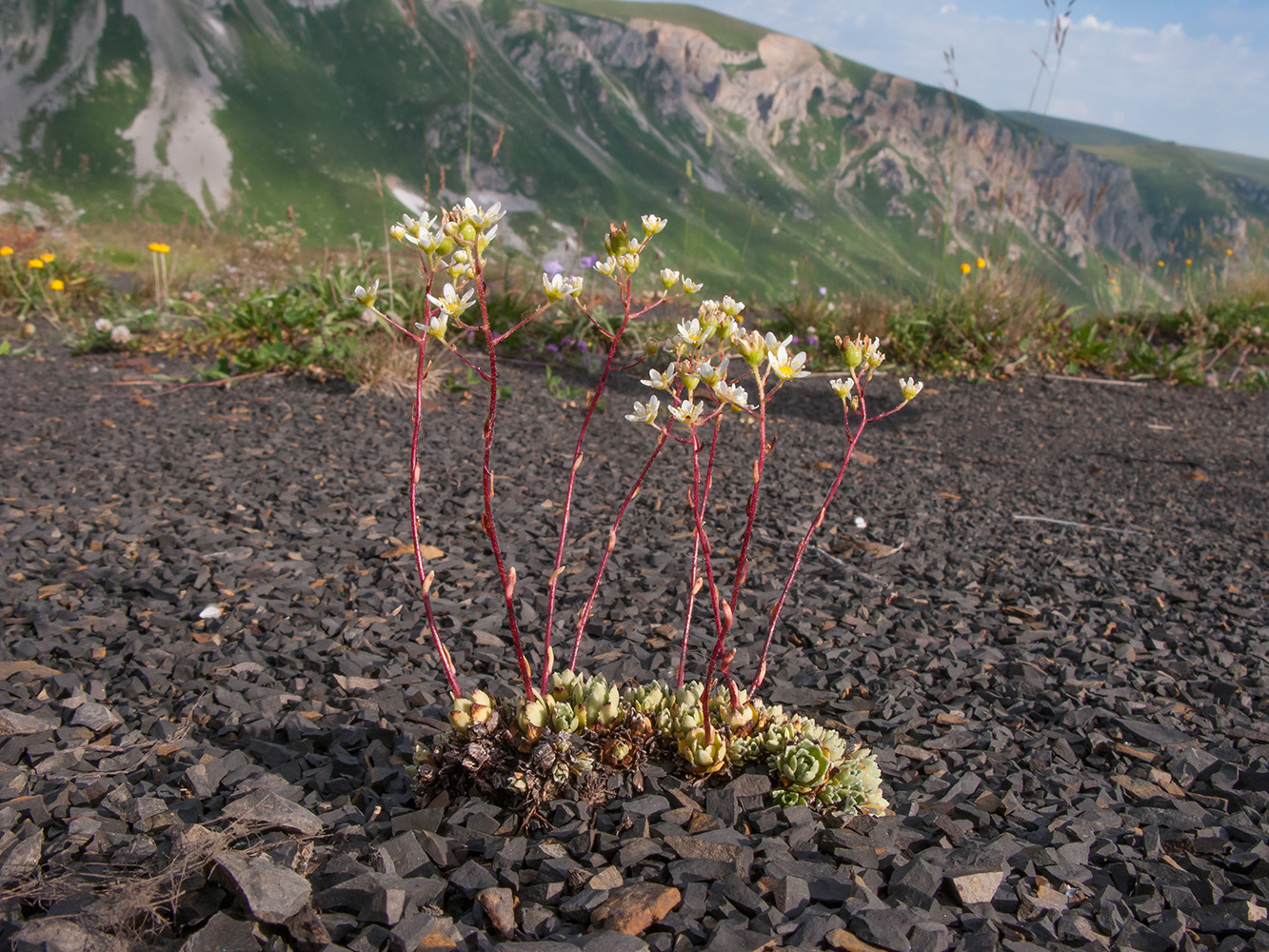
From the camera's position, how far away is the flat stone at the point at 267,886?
110 centimetres

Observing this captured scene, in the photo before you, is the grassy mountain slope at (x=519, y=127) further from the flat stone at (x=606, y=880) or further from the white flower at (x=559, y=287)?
the flat stone at (x=606, y=880)

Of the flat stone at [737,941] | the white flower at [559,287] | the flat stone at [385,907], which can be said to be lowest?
the flat stone at [385,907]

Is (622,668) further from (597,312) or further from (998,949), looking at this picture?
(597,312)

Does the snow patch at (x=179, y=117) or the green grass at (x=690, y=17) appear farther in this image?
the green grass at (x=690, y=17)

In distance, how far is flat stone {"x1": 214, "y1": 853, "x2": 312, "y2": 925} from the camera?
3.59ft

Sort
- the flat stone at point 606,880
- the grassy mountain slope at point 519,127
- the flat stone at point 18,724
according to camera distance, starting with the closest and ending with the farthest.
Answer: the flat stone at point 606,880, the flat stone at point 18,724, the grassy mountain slope at point 519,127

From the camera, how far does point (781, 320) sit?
8211 millimetres

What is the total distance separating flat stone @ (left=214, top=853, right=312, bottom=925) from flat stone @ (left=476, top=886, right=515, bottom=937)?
26 cm

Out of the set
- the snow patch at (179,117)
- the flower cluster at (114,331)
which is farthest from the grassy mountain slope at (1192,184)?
the flower cluster at (114,331)

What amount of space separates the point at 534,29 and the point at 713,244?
43.2 m

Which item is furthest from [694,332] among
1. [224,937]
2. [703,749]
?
[224,937]

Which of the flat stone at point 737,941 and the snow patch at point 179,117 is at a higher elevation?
the snow patch at point 179,117

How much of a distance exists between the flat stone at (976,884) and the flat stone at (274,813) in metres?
1.08

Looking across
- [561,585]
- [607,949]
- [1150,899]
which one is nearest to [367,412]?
[561,585]
